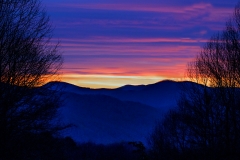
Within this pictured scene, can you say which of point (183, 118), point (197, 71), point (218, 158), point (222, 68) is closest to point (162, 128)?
point (183, 118)

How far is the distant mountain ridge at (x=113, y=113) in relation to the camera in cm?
14575

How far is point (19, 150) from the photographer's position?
19719 millimetres

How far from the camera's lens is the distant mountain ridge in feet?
478

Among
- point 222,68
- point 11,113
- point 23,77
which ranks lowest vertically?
point 11,113

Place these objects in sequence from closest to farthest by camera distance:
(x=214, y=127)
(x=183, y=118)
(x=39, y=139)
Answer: (x=39, y=139)
(x=214, y=127)
(x=183, y=118)

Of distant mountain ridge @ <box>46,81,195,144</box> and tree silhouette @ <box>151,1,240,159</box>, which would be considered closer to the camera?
tree silhouette @ <box>151,1,240,159</box>

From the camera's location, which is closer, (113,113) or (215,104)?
(215,104)

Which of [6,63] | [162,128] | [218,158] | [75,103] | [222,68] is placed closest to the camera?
[6,63]

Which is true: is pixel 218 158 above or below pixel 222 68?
below

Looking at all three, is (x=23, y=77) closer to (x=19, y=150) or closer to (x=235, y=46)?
(x=19, y=150)

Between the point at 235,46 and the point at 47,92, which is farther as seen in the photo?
the point at 235,46

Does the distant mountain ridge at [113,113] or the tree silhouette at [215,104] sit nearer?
the tree silhouette at [215,104]

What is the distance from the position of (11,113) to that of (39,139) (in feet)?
6.14

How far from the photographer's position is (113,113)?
580 feet
